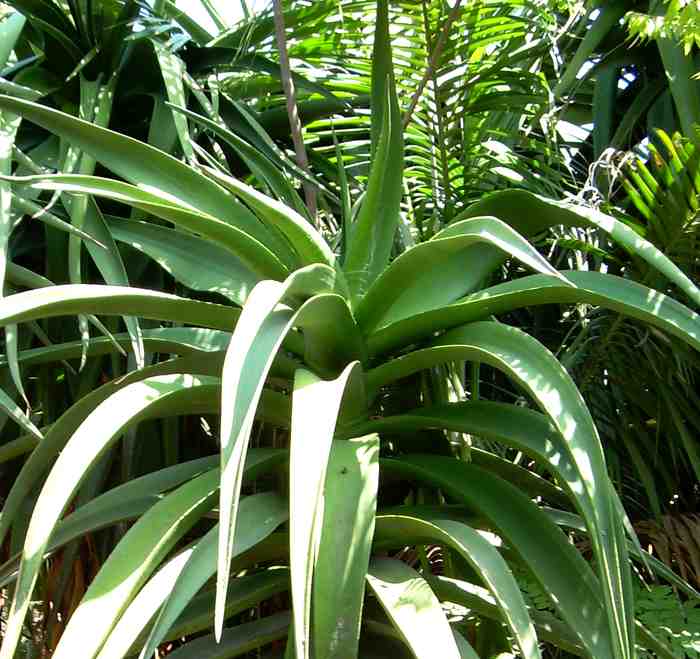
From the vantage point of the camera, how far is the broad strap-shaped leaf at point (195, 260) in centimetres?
125

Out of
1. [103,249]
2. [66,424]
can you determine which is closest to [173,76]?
[103,249]

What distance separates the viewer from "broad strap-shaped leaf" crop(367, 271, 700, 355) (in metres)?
1.05

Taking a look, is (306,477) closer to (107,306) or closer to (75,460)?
(75,460)

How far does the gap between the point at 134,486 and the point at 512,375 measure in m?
0.45

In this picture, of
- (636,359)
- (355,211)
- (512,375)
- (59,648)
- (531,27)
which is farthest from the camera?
(531,27)

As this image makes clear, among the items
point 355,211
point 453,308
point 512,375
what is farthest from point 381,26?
point 512,375

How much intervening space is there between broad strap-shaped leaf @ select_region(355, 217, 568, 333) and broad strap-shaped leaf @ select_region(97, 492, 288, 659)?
263mm

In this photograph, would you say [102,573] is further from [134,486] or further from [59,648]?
[134,486]

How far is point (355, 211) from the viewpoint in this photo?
1.50 metres

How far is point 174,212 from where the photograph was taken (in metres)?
1.07

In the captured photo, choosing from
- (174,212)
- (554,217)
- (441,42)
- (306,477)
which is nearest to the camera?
(306,477)

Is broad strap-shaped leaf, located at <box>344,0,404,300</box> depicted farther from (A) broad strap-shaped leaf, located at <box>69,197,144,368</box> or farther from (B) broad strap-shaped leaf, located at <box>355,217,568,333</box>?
(A) broad strap-shaped leaf, located at <box>69,197,144,368</box>

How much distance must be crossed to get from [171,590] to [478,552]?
0.28m

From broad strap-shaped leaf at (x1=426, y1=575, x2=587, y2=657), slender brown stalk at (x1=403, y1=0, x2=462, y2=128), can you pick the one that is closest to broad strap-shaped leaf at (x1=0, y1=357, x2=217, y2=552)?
broad strap-shaped leaf at (x1=426, y1=575, x2=587, y2=657)
